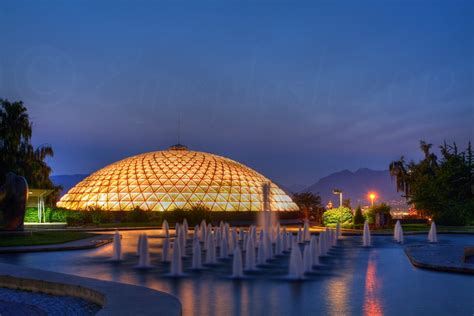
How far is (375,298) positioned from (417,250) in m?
9.82

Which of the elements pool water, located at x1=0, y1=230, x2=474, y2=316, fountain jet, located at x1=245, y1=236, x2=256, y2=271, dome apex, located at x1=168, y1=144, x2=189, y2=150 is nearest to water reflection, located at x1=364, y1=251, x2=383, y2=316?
pool water, located at x1=0, y1=230, x2=474, y2=316

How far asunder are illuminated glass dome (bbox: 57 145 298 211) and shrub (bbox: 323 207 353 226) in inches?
333

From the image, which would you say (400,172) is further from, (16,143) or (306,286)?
(306,286)

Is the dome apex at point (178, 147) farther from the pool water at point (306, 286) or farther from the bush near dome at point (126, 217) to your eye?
the pool water at point (306, 286)

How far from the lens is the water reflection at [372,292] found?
852 cm

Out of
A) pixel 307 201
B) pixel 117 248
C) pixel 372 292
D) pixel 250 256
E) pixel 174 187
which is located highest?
pixel 174 187

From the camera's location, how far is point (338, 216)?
127 ft

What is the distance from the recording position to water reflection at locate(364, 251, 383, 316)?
28.0 ft

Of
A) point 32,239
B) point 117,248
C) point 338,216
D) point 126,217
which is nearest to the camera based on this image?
point 117,248

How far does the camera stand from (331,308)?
8.72m

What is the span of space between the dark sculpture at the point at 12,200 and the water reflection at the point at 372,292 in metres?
14.8

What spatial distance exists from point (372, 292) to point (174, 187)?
126ft

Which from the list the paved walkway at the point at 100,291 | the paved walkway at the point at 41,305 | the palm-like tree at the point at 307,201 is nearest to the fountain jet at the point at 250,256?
the paved walkway at the point at 100,291

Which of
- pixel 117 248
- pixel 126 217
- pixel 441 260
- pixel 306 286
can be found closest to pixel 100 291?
pixel 306 286
